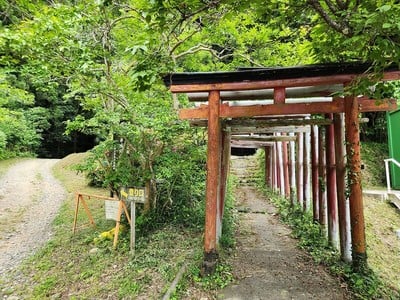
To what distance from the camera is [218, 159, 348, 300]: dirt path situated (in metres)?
3.71

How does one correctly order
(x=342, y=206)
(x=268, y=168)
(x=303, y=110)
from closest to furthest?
(x=303, y=110) → (x=342, y=206) → (x=268, y=168)

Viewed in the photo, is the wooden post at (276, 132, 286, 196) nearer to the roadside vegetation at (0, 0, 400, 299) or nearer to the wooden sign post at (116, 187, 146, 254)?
the roadside vegetation at (0, 0, 400, 299)

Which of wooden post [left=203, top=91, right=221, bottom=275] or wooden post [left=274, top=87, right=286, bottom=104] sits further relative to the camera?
wooden post [left=203, top=91, right=221, bottom=275]

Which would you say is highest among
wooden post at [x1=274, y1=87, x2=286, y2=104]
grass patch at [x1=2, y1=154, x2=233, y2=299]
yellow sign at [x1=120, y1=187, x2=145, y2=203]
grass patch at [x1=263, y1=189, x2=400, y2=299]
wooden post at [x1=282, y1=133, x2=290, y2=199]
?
wooden post at [x1=274, y1=87, x2=286, y2=104]

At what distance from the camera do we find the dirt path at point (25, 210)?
5.82 metres

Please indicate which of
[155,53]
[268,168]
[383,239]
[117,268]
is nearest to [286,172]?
[268,168]

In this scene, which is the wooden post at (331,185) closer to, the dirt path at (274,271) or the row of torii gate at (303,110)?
the row of torii gate at (303,110)

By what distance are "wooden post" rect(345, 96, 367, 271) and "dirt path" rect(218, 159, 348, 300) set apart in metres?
0.54

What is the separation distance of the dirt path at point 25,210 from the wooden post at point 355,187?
568 centimetres

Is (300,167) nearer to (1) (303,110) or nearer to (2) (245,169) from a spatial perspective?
(1) (303,110)

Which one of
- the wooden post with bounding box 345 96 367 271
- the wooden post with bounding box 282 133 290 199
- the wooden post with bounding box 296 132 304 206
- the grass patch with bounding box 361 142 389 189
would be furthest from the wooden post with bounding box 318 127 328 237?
the grass patch with bounding box 361 142 389 189

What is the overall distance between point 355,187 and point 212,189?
196cm

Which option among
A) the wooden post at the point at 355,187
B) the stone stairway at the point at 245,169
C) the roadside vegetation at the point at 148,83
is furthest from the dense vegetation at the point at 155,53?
the stone stairway at the point at 245,169

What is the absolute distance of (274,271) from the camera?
4379mm
